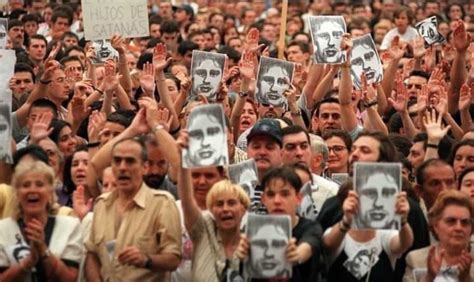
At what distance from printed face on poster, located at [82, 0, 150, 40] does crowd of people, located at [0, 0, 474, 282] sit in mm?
590

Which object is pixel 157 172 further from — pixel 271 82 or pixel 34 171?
pixel 271 82

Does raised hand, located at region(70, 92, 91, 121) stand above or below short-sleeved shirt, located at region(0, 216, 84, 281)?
above

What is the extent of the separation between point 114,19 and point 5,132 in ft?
16.8

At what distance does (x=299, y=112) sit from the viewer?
16.0m

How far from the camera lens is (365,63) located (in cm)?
1719

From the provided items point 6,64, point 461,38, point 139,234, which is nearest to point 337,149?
point 461,38

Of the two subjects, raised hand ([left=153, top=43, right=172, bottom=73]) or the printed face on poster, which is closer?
raised hand ([left=153, top=43, right=172, bottom=73])

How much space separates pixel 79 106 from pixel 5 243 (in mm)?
4729

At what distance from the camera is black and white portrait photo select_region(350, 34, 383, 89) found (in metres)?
17.1

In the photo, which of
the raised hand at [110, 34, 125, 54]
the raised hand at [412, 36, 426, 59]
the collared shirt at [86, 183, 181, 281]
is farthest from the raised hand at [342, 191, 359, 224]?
the raised hand at [412, 36, 426, 59]

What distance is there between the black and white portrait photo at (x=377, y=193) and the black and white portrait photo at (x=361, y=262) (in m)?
0.34

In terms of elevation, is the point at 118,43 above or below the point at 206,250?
above

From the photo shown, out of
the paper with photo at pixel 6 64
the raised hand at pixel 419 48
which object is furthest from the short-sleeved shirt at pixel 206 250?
the raised hand at pixel 419 48

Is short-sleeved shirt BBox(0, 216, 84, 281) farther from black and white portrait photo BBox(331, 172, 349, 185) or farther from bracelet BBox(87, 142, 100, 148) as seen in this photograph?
black and white portrait photo BBox(331, 172, 349, 185)
